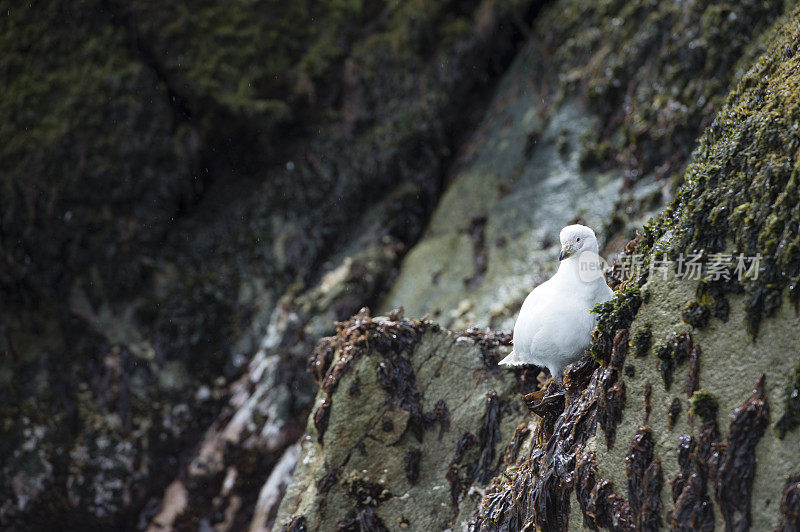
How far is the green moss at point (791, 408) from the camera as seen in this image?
263 centimetres

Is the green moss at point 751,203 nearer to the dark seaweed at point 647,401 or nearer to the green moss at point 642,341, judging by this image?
the green moss at point 642,341

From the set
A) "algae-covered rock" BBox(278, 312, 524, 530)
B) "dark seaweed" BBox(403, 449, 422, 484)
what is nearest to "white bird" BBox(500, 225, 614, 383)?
"algae-covered rock" BBox(278, 312, 524, 530)

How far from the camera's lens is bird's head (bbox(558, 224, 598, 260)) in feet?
12.3

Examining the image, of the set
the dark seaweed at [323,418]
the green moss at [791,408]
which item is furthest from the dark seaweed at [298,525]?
the green moss at [791,408]

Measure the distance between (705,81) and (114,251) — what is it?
7243 millimetres

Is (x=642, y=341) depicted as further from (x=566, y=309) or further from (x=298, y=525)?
(x=298, y=525)

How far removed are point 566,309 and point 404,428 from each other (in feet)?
5.39

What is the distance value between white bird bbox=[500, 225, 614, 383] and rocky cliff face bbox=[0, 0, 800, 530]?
87cm

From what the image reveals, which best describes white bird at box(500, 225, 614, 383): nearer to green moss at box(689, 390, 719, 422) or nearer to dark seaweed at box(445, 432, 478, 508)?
green moss at box(689, 390, 719, 422)

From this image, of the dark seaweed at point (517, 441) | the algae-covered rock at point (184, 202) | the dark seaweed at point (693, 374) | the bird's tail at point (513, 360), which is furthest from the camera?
the algae-covered rock at point (184, 202)

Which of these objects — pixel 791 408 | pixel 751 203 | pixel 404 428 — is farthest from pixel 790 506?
pixel 404 428

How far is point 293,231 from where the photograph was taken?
345 inches

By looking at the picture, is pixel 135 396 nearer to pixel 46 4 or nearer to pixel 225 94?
pixel 225 94

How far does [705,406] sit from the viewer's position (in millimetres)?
2906
